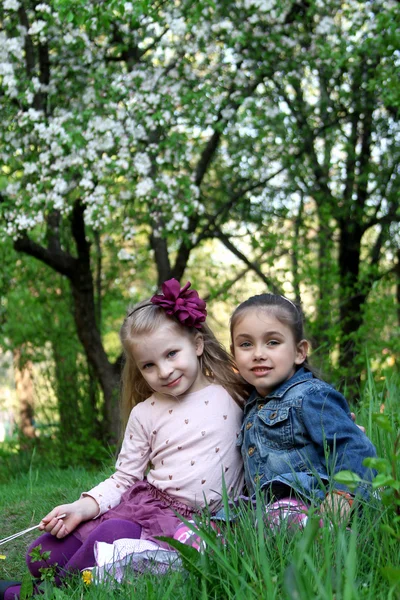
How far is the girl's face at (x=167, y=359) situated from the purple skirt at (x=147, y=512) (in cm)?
38

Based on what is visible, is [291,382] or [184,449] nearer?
[291,382]

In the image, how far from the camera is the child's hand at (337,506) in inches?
81.0

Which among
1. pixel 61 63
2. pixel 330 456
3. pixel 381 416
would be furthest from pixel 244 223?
pixel 381 416

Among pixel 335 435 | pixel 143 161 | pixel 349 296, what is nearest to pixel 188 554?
pixel 335 435

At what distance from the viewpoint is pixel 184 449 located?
274cm

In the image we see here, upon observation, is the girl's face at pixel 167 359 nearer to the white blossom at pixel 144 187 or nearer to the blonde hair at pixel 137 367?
the blonde hair at pixel 137 367

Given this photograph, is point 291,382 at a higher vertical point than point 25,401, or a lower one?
lower

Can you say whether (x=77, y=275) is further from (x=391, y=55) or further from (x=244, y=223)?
(x=391, y=55)

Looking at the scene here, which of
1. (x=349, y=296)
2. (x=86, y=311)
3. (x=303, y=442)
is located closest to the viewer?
(x=303, y=442)

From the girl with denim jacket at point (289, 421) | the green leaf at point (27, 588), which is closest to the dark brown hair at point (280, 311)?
the girl with denim jacket at point (289, 421)

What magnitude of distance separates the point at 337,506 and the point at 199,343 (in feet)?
3.02

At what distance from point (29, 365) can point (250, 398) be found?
4865mm

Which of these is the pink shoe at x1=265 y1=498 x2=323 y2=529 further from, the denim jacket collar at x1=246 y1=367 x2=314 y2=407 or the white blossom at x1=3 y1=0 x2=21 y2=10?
the white blossom at x1=3 y1=0 x2=21 y2=10

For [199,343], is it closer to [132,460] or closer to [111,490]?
[132,460]
